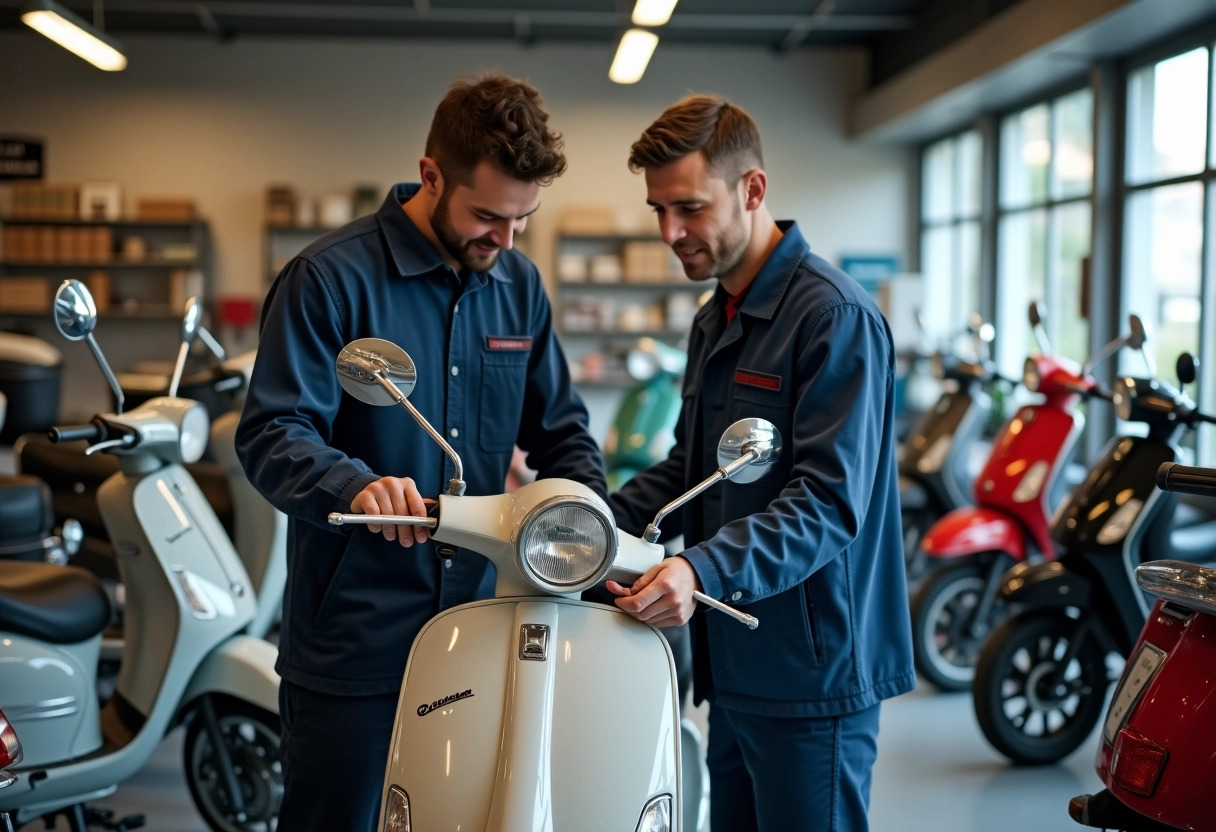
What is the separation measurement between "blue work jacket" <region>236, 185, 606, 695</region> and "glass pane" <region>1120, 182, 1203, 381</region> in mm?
4474

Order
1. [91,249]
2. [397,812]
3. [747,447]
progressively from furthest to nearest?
1. [91,249]
2. [747,447]
3. [397,812]

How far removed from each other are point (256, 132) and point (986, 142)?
554 cm

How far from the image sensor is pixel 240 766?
256 cm

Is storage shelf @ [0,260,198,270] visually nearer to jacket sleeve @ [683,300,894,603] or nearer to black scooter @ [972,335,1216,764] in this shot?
black scooter @ [972,335,1216,764]

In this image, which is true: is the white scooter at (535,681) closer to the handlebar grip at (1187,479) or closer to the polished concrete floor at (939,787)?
the handlebar grip at (1187,479)

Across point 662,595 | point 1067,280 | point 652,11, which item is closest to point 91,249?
point 652,11

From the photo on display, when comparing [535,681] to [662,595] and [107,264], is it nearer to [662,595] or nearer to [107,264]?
[662,595]

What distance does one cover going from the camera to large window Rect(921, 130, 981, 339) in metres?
8.48

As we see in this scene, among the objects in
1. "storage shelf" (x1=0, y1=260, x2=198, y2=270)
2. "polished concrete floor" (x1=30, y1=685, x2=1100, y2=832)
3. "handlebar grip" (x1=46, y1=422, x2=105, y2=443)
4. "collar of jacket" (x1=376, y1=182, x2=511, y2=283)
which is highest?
"storage shelf" (x1=0, y1=260, x2=198, y2=270)

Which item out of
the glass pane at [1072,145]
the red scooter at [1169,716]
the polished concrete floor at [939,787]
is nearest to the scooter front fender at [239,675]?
the polished concrete floor at [939,787]

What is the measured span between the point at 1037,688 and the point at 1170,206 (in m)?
3.41

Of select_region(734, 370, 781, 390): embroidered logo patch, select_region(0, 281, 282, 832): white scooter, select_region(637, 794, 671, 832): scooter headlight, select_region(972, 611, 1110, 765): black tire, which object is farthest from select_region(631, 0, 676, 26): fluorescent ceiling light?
select_region(637, 794, 671, 832): scooter headlight

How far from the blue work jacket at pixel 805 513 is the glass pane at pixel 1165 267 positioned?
4.26 meters

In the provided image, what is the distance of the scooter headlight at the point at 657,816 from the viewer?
1.34 metres
